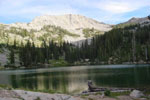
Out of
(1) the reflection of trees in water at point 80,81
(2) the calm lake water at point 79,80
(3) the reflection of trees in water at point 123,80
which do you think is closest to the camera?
(3) the reflection of trees in water at point 123,80

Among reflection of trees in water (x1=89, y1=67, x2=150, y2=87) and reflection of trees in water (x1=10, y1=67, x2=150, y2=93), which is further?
reflection of trees in water (x1=10, y1=67, x2=150, y2=93)

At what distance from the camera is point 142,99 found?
27.1m

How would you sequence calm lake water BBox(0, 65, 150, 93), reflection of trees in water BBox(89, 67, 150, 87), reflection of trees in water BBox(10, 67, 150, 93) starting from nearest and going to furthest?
reflection of trees in water BBox(89, 67, 150, 87), calm lake water BBox(0, 65, 150, 93), reflection of trees in water BBox(10, 67, 150, 93)

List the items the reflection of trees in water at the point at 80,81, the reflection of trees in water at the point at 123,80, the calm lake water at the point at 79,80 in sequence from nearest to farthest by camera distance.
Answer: the reflection of trees in water at the point at 123,80
the calm lake water at the point at 79,80
the reflection of trees in water at the point at 80,81

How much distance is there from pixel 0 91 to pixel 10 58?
178757 mm

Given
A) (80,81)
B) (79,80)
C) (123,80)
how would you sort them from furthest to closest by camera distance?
(79,80) → (80,81) → (123,80)

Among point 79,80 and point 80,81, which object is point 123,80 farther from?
point 79,80

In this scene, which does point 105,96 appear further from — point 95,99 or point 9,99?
point 9,99

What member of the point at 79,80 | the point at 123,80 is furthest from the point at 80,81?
the point at 123,80

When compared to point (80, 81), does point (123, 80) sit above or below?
above

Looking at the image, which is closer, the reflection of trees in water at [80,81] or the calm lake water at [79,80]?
the calm lake water at [79,80]

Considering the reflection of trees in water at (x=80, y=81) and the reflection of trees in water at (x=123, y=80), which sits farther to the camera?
the reflection of trees in water at (x=80, y=81)

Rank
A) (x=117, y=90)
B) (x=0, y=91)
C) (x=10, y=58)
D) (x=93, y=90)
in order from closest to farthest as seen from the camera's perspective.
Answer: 1. (x=0, y=91)
2. (x=117, y=90)
3. (x=93, y=90)
4. (x=10, y=58)

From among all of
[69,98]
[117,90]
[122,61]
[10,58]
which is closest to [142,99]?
[117,90]
